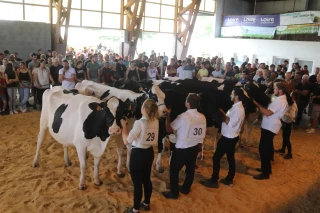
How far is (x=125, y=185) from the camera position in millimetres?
5445

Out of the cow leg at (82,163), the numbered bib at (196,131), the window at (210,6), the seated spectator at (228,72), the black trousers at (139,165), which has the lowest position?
the cow leg at (82,163)

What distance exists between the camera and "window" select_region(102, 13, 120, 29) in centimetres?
2052

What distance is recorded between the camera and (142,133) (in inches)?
154

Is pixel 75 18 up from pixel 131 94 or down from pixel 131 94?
up

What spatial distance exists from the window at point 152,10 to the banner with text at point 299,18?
9.01 meters

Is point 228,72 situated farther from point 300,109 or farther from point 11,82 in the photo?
point 11,82

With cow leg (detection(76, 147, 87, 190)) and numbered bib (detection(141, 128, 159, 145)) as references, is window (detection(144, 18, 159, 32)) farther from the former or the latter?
numbered bib (detection(141, 128, 159, 145))

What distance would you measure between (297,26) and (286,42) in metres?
1.44

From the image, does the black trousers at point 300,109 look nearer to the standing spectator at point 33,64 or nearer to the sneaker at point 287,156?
the sneaker at point 287,156

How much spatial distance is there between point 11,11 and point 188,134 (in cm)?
1597

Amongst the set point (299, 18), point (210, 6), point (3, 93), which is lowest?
point (3, 93)

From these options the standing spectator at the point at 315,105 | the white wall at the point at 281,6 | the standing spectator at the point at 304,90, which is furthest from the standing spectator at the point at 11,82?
the white wall at the point at 281,6

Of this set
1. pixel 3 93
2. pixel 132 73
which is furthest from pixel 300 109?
pixel 3 93

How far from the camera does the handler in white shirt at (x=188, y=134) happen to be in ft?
14.9
